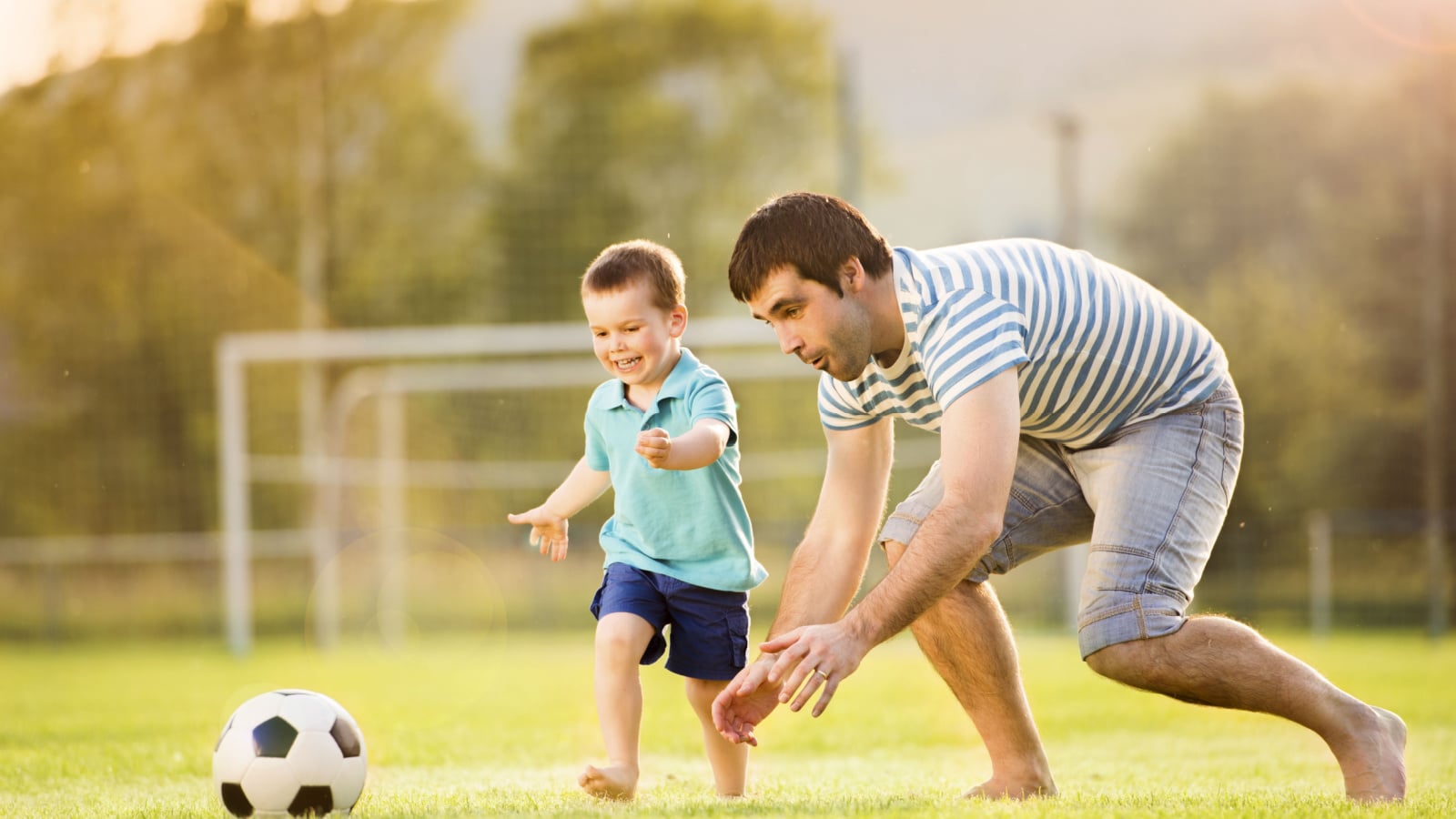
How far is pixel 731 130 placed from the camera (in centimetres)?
2328

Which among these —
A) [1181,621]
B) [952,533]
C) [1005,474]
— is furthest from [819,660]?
[1181,621]

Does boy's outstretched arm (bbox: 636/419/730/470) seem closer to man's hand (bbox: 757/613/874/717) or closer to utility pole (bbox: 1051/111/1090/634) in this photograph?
man's hand (bbox: 757/613/874/717)

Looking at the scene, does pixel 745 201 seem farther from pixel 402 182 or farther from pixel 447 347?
pixel 447 347

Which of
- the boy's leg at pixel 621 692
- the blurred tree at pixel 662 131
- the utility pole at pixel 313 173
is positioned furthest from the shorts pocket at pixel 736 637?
the utility pole at pixel 313 173

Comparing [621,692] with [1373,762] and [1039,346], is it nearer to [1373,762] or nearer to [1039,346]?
[1039,346]

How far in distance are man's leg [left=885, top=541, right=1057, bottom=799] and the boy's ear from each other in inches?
31.0

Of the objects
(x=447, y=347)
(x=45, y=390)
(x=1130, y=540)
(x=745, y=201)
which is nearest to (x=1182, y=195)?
(x=745, y=201)

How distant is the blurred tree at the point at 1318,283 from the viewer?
17.6 m

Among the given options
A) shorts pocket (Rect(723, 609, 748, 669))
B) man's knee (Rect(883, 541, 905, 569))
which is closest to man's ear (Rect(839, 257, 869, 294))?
man's knee (Rect(883, 541, 905, 569))

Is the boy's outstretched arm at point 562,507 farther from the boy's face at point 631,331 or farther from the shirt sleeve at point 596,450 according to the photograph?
the boy's face at point 631,331

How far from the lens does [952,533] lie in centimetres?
318

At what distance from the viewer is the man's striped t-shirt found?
337 cm

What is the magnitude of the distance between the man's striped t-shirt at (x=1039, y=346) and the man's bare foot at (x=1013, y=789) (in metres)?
0.87

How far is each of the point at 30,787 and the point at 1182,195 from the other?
64.6 ft
